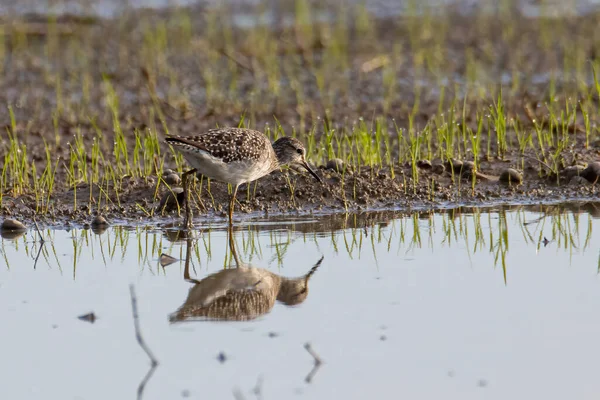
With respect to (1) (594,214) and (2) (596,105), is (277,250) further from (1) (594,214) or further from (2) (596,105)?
(2) (596,105)

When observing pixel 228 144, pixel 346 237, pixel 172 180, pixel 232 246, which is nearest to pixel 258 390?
pixel 232 246

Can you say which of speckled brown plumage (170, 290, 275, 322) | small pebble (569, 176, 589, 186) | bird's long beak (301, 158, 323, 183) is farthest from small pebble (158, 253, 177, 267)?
small pebble (569, 176, 589, 186)

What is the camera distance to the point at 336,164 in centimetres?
1015

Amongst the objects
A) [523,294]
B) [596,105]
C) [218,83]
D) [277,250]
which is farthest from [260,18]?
[523,294]

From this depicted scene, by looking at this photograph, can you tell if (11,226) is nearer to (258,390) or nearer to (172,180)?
(172,180)

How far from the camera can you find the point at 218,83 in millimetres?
15242

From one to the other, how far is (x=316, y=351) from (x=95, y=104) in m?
9.44

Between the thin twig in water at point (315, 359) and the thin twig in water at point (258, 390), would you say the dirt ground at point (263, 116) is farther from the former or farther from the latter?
the thin twig in water at point (258, 390)

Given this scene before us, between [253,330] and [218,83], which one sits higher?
[218,83]

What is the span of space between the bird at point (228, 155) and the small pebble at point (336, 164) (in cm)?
71

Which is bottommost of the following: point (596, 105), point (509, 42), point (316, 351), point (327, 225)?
point (316, 351)

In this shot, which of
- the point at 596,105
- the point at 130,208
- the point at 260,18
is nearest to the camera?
the point at 130,208

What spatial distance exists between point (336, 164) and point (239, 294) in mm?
3577

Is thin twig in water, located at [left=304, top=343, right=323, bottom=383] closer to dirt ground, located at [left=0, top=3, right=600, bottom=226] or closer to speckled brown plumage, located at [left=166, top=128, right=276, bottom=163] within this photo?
speckled brown plumage, located at [left=166, top=128, right=276, bottom=163]
